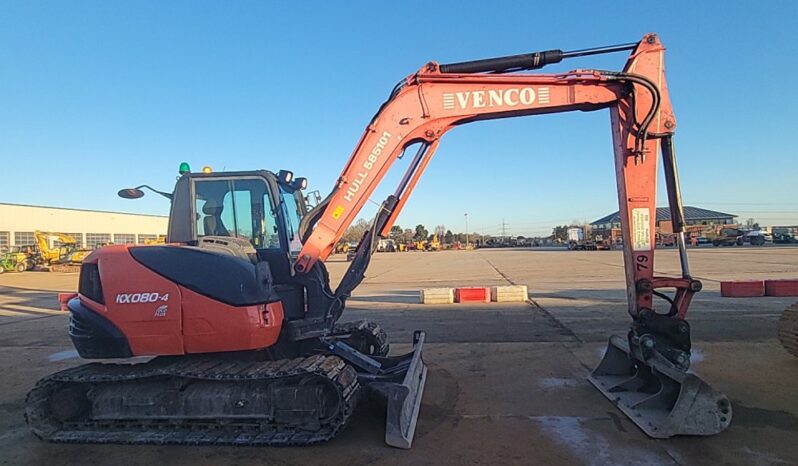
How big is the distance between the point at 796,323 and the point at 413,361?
561cm

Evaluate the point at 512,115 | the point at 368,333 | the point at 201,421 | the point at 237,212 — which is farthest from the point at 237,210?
the point at 512,115

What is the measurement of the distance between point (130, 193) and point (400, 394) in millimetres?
3998

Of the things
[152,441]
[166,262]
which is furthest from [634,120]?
[152,441]

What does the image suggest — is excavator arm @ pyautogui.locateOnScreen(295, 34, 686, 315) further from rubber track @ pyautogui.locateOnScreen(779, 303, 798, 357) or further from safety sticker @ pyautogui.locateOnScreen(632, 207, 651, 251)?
rubber track @ pyautogui.locateOnScreen(779, 303, 798, 357)

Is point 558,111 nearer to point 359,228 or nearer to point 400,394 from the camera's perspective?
point 400,394

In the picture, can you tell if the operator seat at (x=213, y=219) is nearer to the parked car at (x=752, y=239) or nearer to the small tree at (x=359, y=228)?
the small tree at (x=359, y=228)

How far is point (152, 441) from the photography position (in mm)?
4918

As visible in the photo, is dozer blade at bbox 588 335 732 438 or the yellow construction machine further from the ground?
the yellow construction machine

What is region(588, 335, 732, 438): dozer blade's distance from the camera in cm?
473

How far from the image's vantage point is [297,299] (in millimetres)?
5836

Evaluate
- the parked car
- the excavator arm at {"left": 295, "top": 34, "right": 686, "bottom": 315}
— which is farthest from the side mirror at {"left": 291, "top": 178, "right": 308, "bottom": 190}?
the parked car

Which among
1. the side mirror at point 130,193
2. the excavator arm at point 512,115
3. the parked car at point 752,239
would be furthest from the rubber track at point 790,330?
the parked car at point 752,239

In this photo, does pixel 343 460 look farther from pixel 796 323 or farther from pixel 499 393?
pixel 796 323

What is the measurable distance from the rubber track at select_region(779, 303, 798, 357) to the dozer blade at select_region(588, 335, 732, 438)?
2.66 metres
